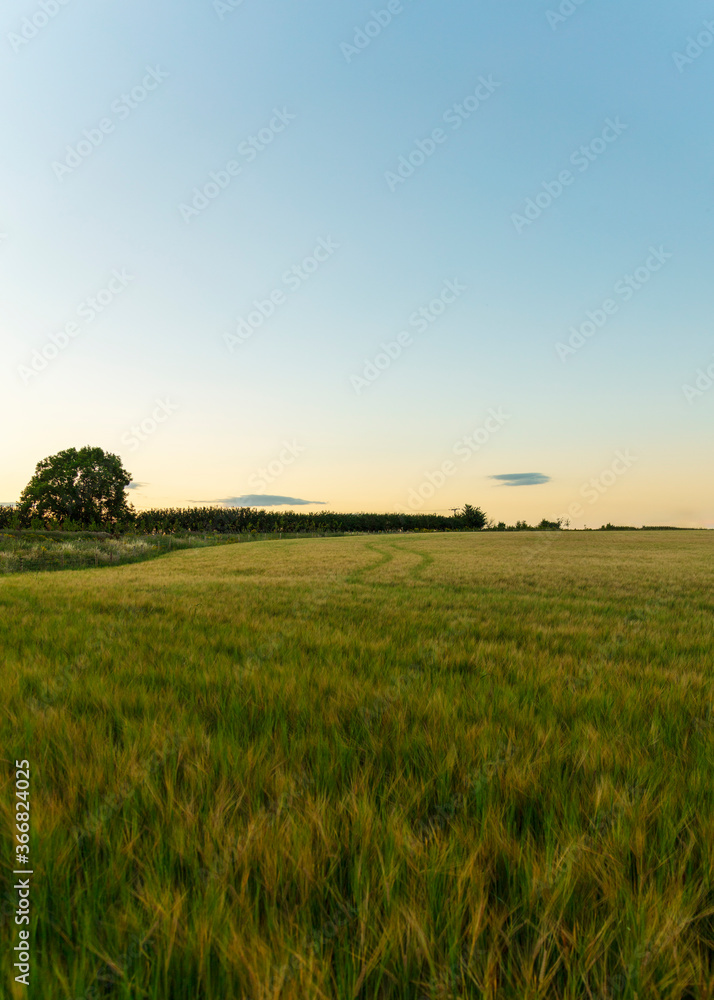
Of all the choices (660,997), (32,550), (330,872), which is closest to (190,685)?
(330,872)

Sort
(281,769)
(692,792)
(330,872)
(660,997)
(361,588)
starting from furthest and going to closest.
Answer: (361,588) < (281,769) < (692,792) < (330,872) < (660,997)

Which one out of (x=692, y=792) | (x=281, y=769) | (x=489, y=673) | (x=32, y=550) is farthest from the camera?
(x=32, y=550)

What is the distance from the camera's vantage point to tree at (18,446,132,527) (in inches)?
2126

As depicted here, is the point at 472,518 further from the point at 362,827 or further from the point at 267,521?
the point at 362,827

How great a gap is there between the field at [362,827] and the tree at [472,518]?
6499cm

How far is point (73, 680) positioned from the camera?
10.3ft

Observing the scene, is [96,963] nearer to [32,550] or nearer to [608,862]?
[608,862]

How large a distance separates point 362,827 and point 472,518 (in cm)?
6824

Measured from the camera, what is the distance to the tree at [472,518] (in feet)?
220

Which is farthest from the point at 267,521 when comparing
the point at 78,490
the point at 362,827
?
the point at 362,827

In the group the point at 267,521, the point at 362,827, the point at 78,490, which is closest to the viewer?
the point at 362,827

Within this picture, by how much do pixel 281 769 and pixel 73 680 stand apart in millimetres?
2009

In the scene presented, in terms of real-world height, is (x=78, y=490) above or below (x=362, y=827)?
above

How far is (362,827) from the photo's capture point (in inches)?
60.6
